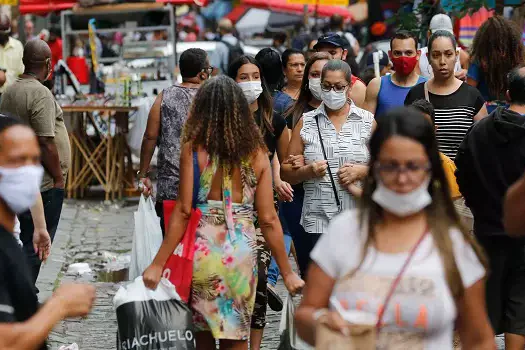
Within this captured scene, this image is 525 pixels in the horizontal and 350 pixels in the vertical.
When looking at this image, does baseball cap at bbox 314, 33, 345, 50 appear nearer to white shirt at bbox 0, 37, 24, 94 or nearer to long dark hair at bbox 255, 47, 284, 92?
long dark hair at bbox 255, 47, 284, 92

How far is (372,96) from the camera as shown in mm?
8500

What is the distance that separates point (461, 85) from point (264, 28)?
87.4 ft

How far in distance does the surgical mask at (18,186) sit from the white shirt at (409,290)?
3.62ft

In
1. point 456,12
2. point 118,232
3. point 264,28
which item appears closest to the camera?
point 456,12

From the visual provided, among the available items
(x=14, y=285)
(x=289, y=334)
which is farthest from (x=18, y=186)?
(x=289, y=334)

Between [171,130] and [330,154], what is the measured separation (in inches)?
52.2

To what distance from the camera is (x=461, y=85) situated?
796 cm

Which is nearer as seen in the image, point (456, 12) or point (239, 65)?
point (239, 65)

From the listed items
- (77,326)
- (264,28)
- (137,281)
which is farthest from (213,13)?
(137,281)

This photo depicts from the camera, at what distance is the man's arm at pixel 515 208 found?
4.21m

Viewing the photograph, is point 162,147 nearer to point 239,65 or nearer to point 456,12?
point 239,65

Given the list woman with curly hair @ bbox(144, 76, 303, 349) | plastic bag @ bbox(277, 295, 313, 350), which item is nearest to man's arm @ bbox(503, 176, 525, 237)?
plastic bag @ bbox(277, 295, 313, 350)

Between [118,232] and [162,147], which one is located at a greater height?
[162,147]

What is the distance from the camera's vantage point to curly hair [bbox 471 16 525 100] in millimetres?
8414
